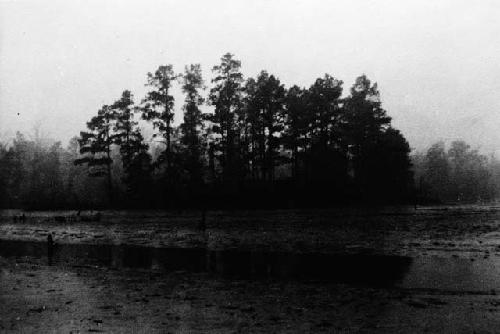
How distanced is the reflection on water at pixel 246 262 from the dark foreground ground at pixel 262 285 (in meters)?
0.05

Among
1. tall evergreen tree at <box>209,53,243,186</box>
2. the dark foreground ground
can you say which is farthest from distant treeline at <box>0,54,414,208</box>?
the dark foreground ground

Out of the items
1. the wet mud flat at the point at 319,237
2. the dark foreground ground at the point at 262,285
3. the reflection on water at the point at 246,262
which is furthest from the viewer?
the wet mud flat at the point at 319,237

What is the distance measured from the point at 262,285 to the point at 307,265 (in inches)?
169

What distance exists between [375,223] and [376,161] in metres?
32.2

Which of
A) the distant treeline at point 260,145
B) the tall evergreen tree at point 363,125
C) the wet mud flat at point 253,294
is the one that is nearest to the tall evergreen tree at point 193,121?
the distant treeline at point 260,145

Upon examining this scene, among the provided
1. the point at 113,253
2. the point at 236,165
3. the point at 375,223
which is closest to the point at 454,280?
the point at 113,253

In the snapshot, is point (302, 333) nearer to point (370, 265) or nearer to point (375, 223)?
point (370, 265)

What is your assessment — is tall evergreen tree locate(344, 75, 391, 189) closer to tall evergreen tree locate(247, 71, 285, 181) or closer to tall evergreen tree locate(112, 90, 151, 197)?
tall evergreen tree locate(247, 71, 285, 181)

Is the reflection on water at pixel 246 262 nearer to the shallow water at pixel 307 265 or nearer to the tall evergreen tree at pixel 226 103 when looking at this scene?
the shallow water at pixel 307 265

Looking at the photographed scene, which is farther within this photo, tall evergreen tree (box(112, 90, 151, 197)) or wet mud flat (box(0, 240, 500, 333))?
tall evergreen tree (box(112, 90, 151, 197))

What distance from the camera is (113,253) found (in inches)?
974

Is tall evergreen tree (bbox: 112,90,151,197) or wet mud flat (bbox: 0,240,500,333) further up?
tall evergreen tree (bbox: 112,90,151,197)

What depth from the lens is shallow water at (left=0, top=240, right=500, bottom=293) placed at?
49.0 ft

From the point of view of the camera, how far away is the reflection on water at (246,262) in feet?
53.6
